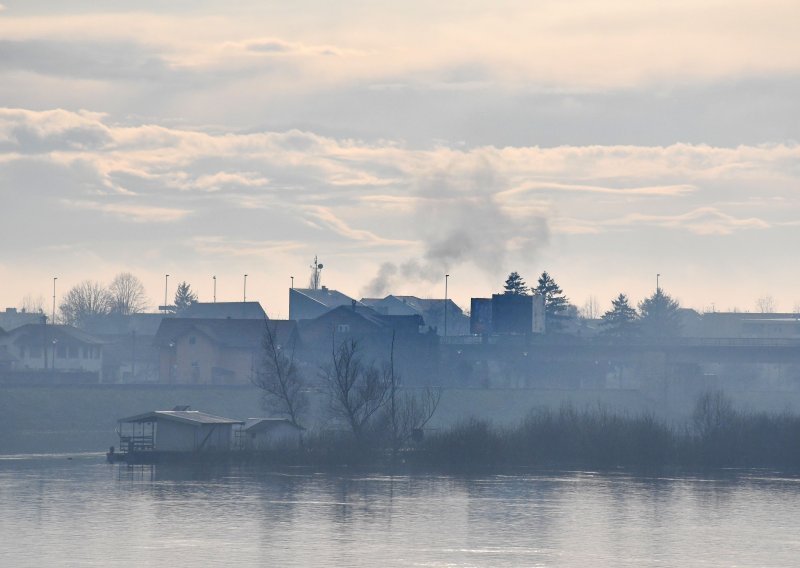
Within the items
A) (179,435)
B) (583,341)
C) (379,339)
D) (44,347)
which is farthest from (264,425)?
(583,341)

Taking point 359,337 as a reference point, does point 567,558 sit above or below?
below

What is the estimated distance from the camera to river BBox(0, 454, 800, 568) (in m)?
54.4

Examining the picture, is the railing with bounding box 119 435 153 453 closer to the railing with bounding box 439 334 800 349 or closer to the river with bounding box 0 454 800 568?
the river with bounding box 0 454 800 568

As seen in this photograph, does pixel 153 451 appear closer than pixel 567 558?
No

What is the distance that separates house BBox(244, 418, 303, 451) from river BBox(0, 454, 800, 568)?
839 centimetres

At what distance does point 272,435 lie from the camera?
10112 cm

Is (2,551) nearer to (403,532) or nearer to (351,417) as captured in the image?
(403,532)

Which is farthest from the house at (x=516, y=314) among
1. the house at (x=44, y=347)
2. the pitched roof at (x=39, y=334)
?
the pitched roof at (x=39, y=334)

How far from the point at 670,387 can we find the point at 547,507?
106 m

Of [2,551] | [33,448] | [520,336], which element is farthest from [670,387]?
[2,551]

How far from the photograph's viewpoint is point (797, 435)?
101188mm

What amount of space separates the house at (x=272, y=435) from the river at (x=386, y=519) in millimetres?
8391

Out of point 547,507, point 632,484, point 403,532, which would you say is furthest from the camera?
point 632,484

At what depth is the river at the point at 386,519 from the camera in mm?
54375
